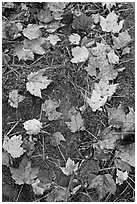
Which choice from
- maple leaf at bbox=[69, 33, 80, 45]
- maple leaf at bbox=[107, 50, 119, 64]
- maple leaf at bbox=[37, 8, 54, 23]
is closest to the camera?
maple leaf at bbox=[107, 50, 119, 64]

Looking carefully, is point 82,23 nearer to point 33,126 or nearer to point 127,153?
point 33,126

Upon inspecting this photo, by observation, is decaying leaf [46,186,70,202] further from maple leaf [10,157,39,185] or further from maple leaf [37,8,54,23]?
maple leaf [37,8,54,23]

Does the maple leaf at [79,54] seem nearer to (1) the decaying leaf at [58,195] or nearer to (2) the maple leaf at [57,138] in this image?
(2) the maple leaf at [57,138]

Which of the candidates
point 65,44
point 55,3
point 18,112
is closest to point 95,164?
point 18,112

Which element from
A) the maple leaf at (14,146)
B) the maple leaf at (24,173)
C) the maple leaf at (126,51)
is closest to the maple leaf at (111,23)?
the maple leaf at (126,51)

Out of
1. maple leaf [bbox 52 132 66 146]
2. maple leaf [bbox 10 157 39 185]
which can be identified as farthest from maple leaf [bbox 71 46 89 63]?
maple leaf [bbox 10 157 39 185]

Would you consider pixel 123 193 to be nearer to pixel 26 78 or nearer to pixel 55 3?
pixel 26 78

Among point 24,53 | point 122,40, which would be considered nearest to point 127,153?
point 122,40
